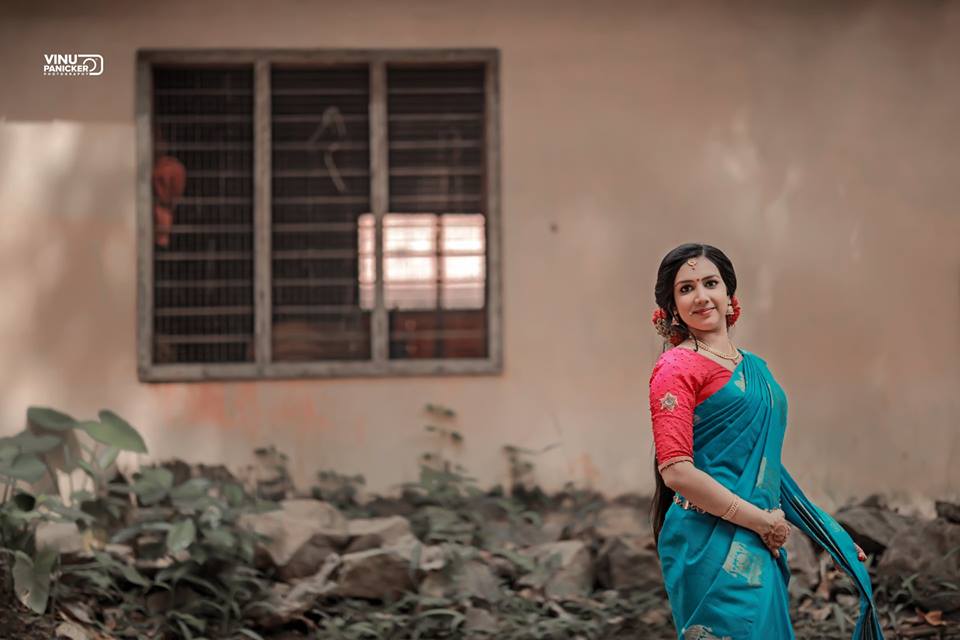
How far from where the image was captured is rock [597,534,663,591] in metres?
5.97

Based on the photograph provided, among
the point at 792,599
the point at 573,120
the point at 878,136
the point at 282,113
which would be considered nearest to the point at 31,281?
the point at 282,113

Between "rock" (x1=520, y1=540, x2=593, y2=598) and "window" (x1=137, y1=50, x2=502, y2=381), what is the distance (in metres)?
1.28

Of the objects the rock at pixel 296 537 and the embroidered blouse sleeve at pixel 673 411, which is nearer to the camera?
the embroidered blouse sleeve at pixel 673 411

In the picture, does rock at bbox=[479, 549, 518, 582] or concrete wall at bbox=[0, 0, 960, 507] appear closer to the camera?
rock at bbox=[479, 549, 518, 582]

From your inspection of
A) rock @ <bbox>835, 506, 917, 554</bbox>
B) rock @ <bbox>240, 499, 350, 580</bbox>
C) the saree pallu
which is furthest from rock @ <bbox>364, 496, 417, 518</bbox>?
the saree pallu

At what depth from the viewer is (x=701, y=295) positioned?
322cm

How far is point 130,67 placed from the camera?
6.89m

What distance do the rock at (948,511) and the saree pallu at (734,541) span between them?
145 inches

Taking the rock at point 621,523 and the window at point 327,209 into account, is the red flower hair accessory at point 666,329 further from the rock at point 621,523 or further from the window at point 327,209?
the window at point 327,209

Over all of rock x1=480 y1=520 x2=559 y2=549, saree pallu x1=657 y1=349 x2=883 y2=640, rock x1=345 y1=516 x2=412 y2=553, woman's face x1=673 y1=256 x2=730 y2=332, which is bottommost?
rock x1=480 y1=520 x2=559 y2=549

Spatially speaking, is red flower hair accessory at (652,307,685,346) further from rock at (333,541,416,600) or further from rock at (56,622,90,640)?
rock at (56,622,90,640)

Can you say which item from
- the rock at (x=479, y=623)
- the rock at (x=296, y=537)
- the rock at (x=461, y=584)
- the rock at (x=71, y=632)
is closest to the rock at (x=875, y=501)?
the rock at (x=461, y=584)

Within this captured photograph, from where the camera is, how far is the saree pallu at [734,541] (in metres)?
3.08

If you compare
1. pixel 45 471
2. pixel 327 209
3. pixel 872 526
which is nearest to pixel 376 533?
pixel 45 471
